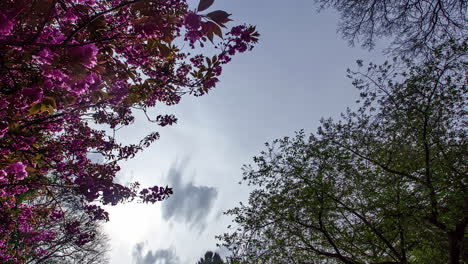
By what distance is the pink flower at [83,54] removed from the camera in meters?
2.06

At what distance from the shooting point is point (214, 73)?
3.49 m

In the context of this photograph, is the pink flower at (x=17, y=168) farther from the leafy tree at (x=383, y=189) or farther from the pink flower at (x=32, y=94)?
the leafy tree at (x=383, y=189)

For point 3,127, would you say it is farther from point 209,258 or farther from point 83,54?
point 209,258

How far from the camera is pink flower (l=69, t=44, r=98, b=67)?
206cm

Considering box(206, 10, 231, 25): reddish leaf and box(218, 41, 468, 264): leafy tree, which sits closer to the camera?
box(206, 10, 231, 25): reddish leaf

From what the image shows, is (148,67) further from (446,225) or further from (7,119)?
(446,225)

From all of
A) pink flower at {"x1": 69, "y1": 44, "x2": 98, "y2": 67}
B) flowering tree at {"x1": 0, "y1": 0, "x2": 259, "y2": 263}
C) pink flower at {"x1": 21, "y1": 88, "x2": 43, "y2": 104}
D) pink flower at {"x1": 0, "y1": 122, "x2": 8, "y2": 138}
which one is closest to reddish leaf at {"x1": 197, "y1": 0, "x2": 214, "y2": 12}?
flowering tree at {"x1": 0, "y1": 0, "x2": 259, "y2": 263}

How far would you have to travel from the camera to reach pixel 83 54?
6.78 ft

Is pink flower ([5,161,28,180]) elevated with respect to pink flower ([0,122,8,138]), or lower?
lower

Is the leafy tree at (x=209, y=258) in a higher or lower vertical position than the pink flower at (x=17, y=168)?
higher

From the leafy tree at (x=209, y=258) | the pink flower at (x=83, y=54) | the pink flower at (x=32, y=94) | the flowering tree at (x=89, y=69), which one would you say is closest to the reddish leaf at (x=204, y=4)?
the flowering tree at (x=89, y=69)

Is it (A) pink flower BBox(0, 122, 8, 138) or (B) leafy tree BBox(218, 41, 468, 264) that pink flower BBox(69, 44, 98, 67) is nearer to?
(A) pink flower BBox(0, 122, 8, 138)

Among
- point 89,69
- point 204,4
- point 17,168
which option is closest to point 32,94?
point 89,69

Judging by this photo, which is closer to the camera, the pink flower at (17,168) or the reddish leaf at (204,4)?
the reddish leaf at (204,4)
